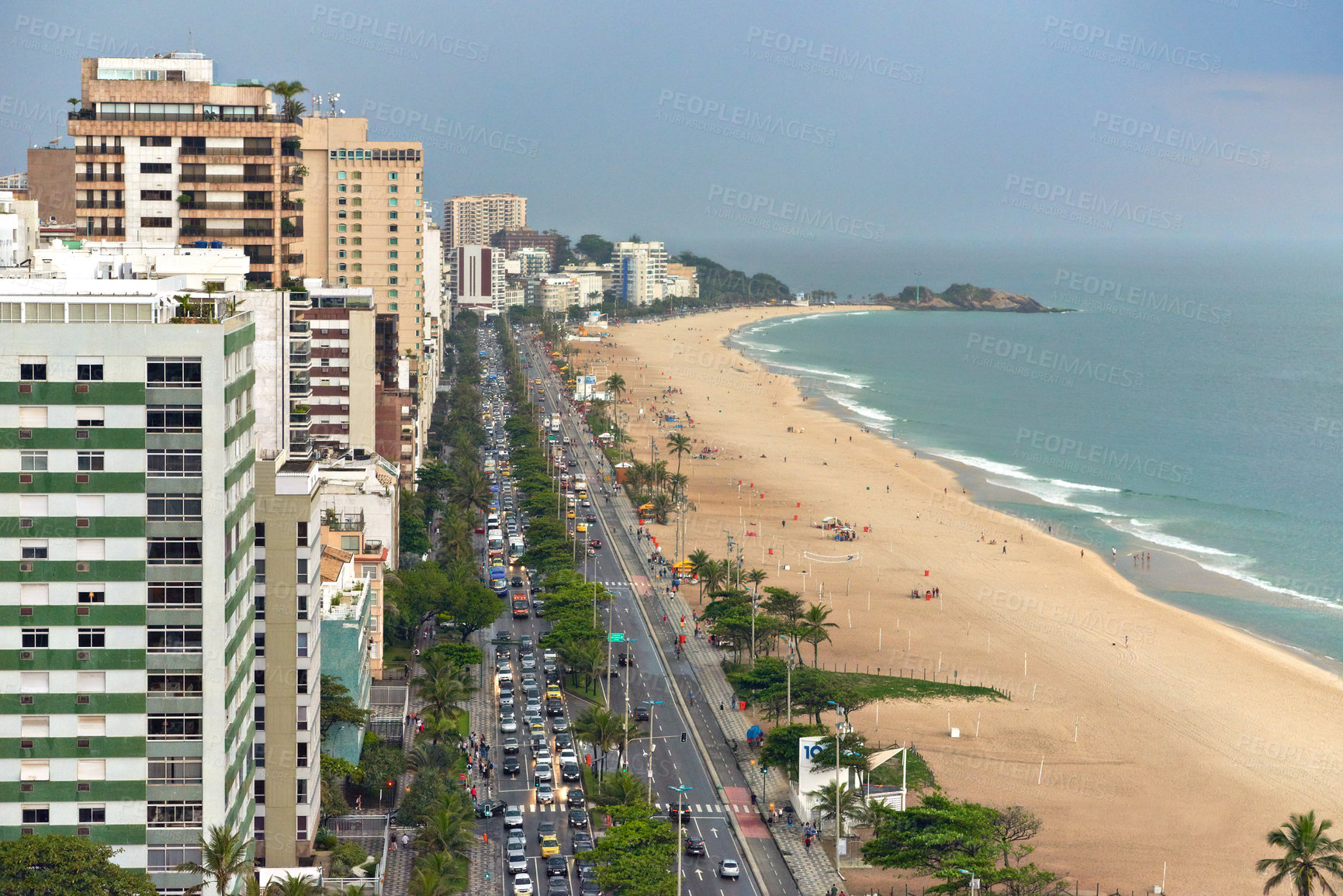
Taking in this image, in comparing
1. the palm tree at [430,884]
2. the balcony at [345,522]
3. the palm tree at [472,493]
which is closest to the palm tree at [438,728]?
the palm tree at [430,884]

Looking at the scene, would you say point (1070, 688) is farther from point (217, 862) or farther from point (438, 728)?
point (217, 862)

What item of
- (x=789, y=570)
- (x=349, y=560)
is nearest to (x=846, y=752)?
(x=349, y=560)

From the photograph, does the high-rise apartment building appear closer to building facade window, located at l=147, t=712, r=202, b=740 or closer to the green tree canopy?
building facade window, located at l=147, t=712, r=202, b=740

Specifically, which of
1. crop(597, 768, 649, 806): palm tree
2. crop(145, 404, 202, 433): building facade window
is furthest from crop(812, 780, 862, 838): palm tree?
crop(145, 404, 202, 433): building facade window

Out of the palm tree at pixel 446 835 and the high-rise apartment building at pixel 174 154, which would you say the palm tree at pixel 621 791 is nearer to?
the palm tree at pixel 446 835

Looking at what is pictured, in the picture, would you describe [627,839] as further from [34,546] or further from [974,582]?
[974,582]

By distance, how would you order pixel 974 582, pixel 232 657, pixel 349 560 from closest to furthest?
pixel 232 657 < pixel 349 560 < pixel 974 582

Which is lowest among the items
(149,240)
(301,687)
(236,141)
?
(301,687)
